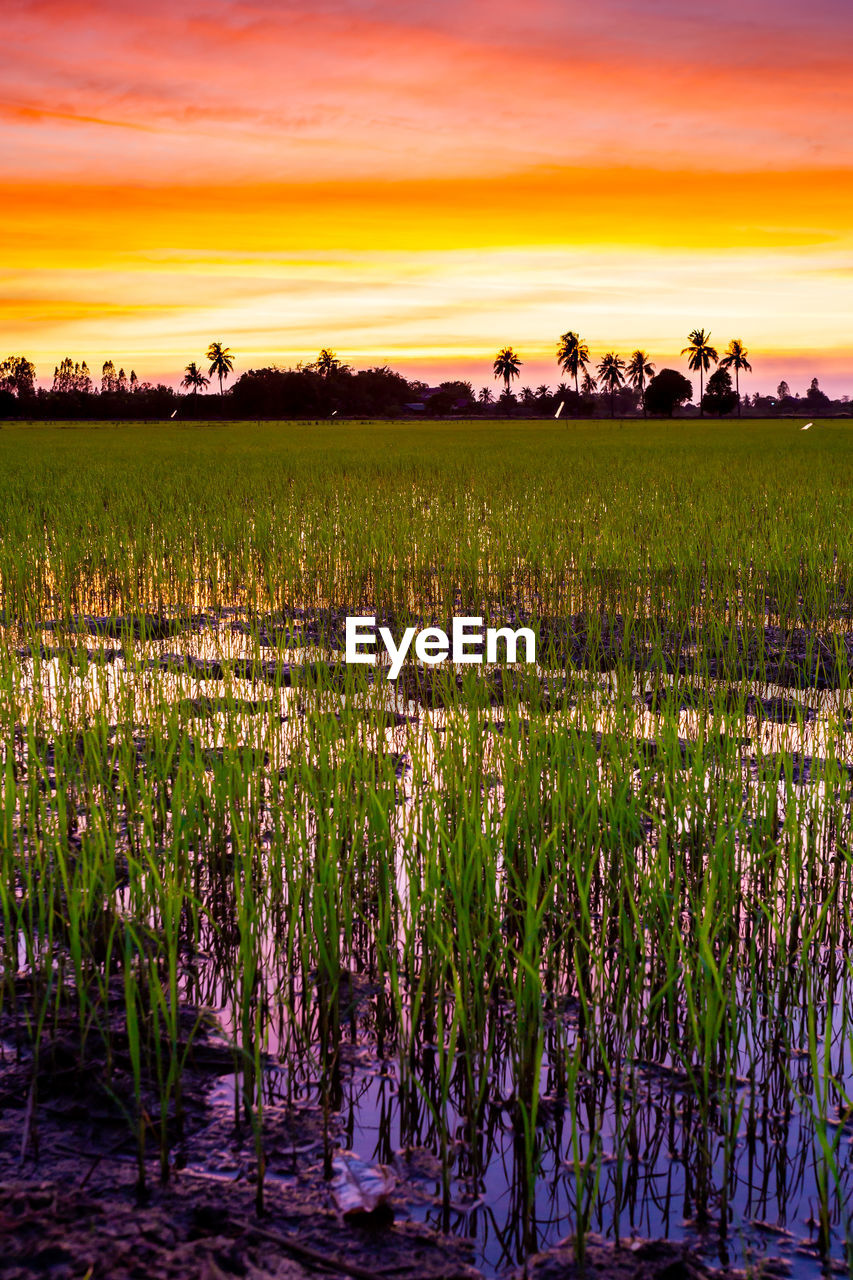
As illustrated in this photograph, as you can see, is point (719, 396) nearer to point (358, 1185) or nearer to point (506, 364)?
point (506, 364)

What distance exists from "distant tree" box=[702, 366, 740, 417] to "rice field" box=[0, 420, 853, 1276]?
3669 inches

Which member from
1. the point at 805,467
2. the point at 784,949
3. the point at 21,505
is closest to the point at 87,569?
the point at 21,505

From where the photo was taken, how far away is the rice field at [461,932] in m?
2.07

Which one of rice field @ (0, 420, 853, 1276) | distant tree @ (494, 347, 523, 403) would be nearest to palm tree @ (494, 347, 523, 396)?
distant tree @ (494, 347, 523, 403)

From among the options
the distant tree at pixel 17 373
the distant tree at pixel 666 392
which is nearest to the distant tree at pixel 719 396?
the distant tree at pixel 666 392

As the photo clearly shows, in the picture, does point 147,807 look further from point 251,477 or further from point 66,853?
point 251,477

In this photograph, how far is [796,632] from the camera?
663 centimetres

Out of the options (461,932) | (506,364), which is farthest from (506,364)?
(461,932)

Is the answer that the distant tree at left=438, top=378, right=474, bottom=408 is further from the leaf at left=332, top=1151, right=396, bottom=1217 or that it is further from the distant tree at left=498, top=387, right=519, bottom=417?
the leaf at left=332, top=1151, right=396, bottom=1217

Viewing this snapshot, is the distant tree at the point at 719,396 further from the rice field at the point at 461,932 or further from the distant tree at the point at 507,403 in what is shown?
the rice field at the point at 461,932

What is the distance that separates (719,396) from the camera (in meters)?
94.6

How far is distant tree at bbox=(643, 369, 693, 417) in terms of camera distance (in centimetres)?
9131

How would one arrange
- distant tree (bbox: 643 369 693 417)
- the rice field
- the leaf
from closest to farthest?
the leaf, the rice field, distant tree (bbox: 643 369 693 417)

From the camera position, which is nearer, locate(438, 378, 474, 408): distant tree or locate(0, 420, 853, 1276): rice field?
locate(0, 420, 853, 1276): rice field
